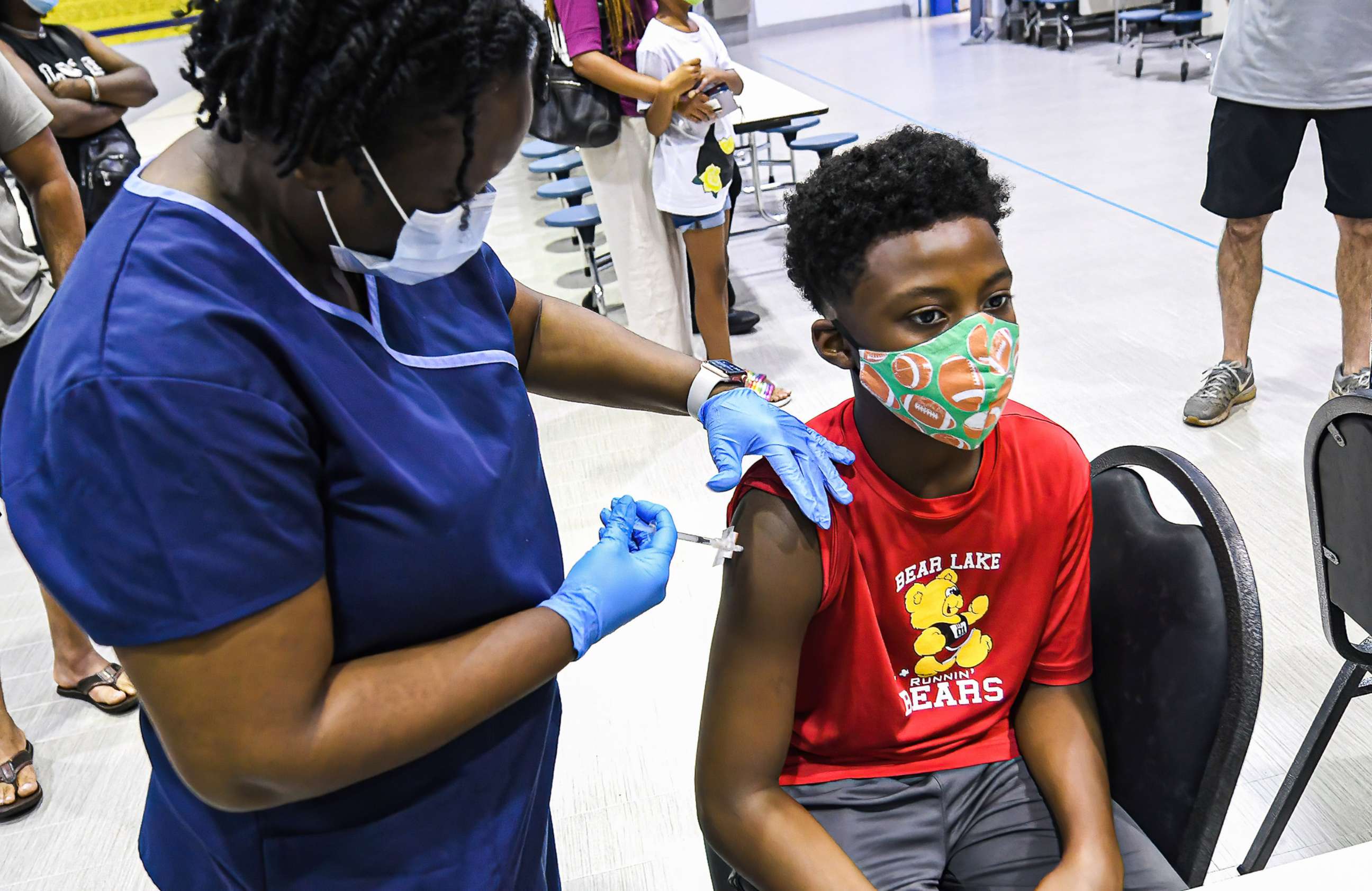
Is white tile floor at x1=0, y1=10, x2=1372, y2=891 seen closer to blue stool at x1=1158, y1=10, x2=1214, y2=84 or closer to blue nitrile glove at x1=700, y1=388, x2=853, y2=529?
blue stool at x1=1158, y1=10, x2=1214, y2=84

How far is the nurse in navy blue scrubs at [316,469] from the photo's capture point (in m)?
0.66

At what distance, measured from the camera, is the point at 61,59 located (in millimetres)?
2736

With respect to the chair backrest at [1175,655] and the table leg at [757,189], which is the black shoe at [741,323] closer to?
the table leg at [757,189]

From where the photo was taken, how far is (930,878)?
1.13 meters

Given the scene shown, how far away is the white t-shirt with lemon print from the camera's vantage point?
3.04m

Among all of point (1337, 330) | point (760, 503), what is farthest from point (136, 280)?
point (1337, 330)

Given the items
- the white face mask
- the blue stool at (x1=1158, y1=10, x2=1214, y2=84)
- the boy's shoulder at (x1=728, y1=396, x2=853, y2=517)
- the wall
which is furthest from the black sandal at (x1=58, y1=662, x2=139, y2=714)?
the wall

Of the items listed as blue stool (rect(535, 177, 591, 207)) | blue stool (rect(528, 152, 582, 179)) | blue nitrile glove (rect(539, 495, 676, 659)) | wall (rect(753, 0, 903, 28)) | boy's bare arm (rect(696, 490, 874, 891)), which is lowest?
wall (rect(753, 0, 903, 28))

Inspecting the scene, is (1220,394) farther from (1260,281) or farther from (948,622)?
(948,622)

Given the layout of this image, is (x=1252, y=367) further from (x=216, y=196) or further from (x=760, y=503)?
(x=216, y=196)

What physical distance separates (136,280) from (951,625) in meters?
0.87

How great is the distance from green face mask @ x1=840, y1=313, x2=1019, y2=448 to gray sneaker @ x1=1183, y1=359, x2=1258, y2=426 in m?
1.92

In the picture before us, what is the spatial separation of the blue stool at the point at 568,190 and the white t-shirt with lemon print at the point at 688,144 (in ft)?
4.18

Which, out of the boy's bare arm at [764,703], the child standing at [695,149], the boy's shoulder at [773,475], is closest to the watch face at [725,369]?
the boy's shoulder at [773,475]
